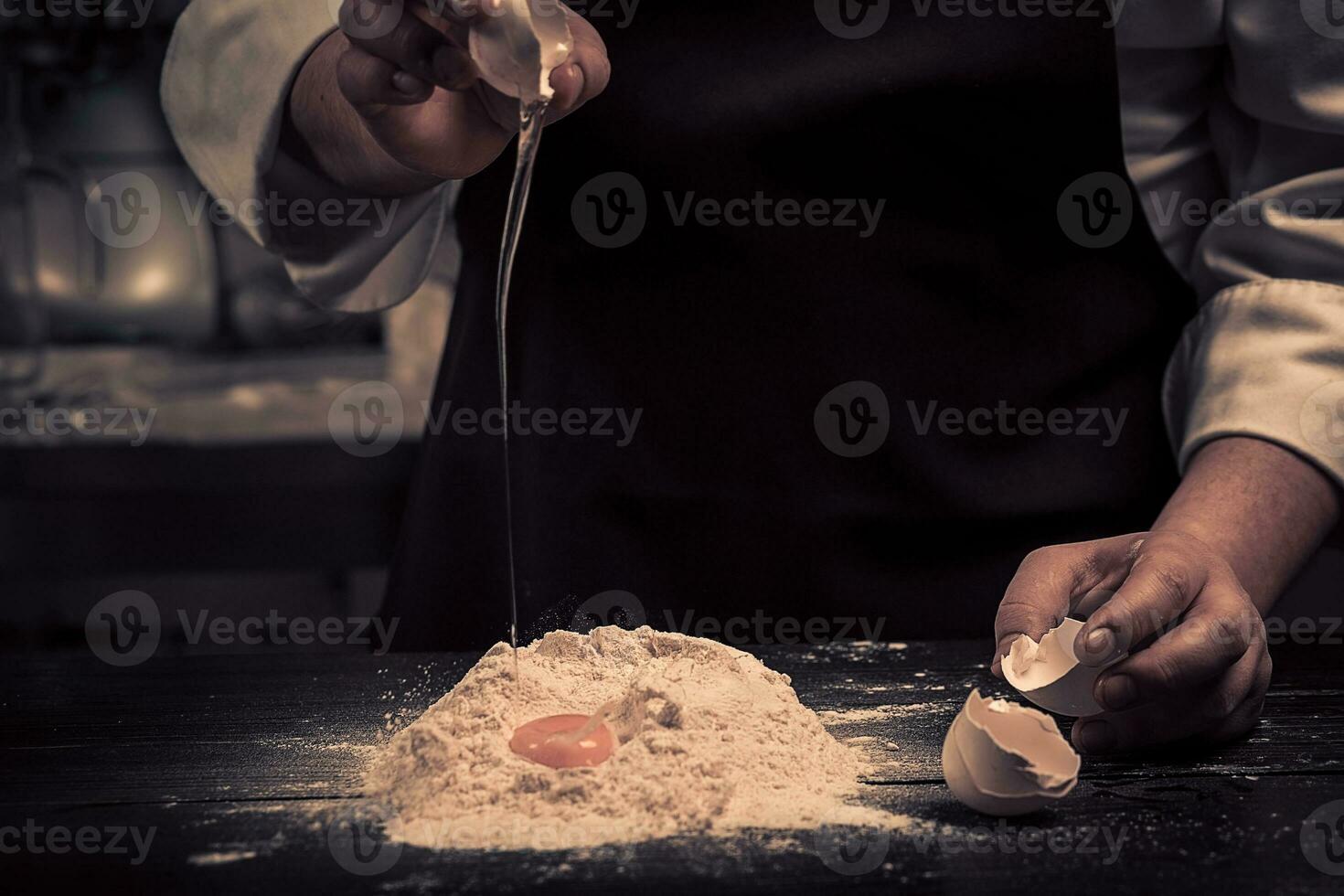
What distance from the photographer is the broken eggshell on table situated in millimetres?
739

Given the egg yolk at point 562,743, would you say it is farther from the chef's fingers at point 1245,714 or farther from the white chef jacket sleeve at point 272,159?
the white chef jacket sleeve at point 272,159

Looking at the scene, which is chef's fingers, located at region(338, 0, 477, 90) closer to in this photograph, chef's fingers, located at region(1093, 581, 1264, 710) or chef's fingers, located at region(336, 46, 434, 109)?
chef's fingers, located at region(336, 46, 434, 109)

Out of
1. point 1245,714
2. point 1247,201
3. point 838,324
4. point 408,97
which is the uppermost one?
point 408,97

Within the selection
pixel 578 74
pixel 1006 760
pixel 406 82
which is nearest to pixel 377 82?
pixel 406 82

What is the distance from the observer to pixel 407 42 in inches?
30.1

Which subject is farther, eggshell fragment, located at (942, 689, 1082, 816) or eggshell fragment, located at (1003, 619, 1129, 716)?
eggshell fragment, located at (1003, 619, 1129, 716)

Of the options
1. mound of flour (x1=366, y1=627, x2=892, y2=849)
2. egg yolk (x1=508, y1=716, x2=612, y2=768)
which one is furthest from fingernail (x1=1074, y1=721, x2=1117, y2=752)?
egg yolk (x1=508, y1=716, x2=612, y2=768)

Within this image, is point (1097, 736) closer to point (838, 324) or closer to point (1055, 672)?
point (1055, 672)

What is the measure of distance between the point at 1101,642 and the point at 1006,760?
0.39 feet

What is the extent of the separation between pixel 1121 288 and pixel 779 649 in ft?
1.66

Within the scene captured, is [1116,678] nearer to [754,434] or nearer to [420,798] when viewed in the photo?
[420,798]

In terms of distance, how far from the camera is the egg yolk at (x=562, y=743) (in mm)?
762

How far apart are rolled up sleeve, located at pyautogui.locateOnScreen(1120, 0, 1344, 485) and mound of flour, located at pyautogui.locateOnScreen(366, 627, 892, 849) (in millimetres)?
470

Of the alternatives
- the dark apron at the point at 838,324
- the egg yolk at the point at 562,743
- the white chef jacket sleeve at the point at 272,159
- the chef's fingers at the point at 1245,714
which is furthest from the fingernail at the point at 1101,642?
the white chef jacket sleeve at the point at 272,159
